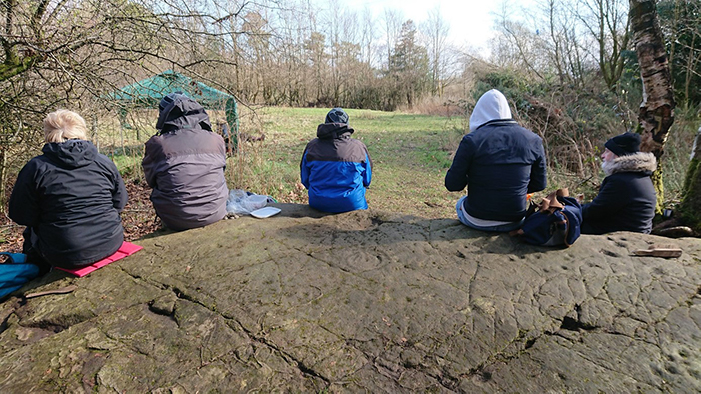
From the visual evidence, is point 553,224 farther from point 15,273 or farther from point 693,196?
point 15,273

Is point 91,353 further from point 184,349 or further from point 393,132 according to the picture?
point 393,132

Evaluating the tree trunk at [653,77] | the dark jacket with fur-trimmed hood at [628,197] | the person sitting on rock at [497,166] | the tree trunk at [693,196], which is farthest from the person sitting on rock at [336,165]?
the tree trunk at [693,196]

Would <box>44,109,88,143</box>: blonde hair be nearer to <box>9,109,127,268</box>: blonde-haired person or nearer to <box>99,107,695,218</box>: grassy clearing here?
<box>9,109,127,268</box>: blonde-haired person

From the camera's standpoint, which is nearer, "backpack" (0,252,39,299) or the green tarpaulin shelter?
"backpack" (0,252,39,299)

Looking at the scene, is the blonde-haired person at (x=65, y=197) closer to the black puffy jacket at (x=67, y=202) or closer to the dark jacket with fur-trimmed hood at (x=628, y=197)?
the black puffy jacket at (x=67, y=202)

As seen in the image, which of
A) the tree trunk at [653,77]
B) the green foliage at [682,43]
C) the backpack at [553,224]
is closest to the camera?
the backpack at [553,224]

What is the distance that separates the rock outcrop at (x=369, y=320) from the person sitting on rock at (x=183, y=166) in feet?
1.49

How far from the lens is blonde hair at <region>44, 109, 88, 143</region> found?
9.31 ft

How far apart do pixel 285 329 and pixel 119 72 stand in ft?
15.9

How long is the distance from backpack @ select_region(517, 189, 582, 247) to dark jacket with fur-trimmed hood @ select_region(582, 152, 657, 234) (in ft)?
2.00

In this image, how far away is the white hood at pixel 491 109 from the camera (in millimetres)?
3385

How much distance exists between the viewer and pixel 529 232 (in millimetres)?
3250

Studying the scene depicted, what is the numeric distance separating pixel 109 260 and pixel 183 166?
1056 millimetres

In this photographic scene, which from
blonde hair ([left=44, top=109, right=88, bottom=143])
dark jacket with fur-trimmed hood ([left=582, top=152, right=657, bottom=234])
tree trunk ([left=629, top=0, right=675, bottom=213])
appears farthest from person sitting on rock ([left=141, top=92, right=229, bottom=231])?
tree trunk ([left=629, top=0, right=675, bottom=213])
